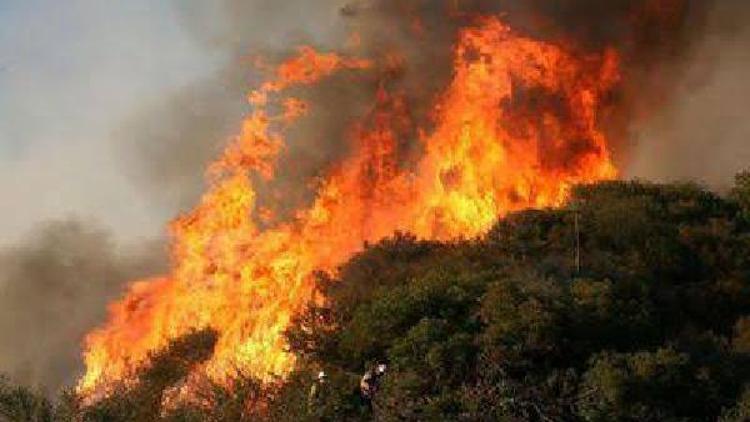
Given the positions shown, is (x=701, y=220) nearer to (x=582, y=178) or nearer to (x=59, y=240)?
(x=582, y=178)

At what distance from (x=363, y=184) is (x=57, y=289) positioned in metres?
35.7

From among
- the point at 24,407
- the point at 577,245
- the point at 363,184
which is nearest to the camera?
the point at 24,407

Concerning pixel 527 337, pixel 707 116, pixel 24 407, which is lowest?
pixel 24 407

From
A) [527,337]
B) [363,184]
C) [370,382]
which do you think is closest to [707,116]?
[363,184]

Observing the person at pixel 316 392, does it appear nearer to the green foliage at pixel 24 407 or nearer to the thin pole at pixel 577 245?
the green foliage at pixel 24 407

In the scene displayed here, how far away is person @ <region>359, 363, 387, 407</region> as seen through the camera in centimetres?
2955

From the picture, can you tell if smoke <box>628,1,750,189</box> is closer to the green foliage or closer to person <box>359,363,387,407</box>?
person <box>359,363,387,407</box>

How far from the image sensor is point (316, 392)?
97.0ft

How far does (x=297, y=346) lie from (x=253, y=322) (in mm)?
7151

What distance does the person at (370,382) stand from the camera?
96.9ft

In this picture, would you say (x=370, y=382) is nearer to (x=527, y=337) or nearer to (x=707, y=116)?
(x=527, y=337)

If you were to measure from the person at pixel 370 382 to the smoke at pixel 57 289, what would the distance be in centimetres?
3670

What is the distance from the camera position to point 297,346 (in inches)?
1298

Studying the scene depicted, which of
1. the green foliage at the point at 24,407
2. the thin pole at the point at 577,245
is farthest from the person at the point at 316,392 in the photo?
the thin pole at the point at 577,245
